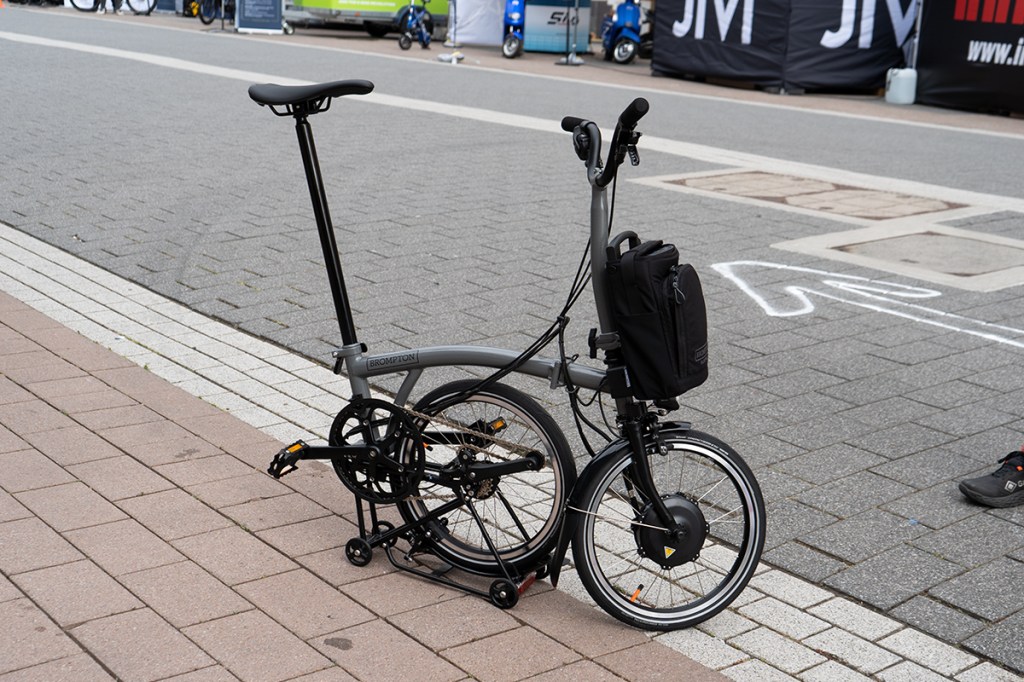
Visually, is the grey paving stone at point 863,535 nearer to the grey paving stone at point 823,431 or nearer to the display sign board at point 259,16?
the grey paving stone at point 823,431

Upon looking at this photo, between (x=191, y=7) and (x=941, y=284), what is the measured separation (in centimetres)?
3062

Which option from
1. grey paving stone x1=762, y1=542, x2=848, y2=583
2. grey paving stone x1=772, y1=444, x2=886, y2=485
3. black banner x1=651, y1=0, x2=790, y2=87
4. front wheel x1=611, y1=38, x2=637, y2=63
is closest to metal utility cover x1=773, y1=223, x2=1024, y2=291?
grey paving stone x1=772, y1=444, x2=886, y2=485

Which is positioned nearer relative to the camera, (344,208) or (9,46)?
(344,208)

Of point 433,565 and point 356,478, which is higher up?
point 356,478

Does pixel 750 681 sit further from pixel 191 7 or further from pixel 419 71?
pixel 191 7

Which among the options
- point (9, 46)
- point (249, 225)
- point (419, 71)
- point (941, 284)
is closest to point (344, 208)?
point (249, 225)

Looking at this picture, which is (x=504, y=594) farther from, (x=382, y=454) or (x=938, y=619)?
(x=938, y=619)

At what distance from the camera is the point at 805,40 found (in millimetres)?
20156

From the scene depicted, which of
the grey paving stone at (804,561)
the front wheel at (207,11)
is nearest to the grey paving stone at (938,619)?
the grey paving stone at (804,561)

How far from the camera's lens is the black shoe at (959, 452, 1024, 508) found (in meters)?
4.58

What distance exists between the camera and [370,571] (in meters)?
3.95

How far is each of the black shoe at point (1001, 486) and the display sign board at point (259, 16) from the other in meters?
26.6

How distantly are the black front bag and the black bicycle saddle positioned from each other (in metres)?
1.01

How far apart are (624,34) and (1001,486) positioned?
2208 cm
